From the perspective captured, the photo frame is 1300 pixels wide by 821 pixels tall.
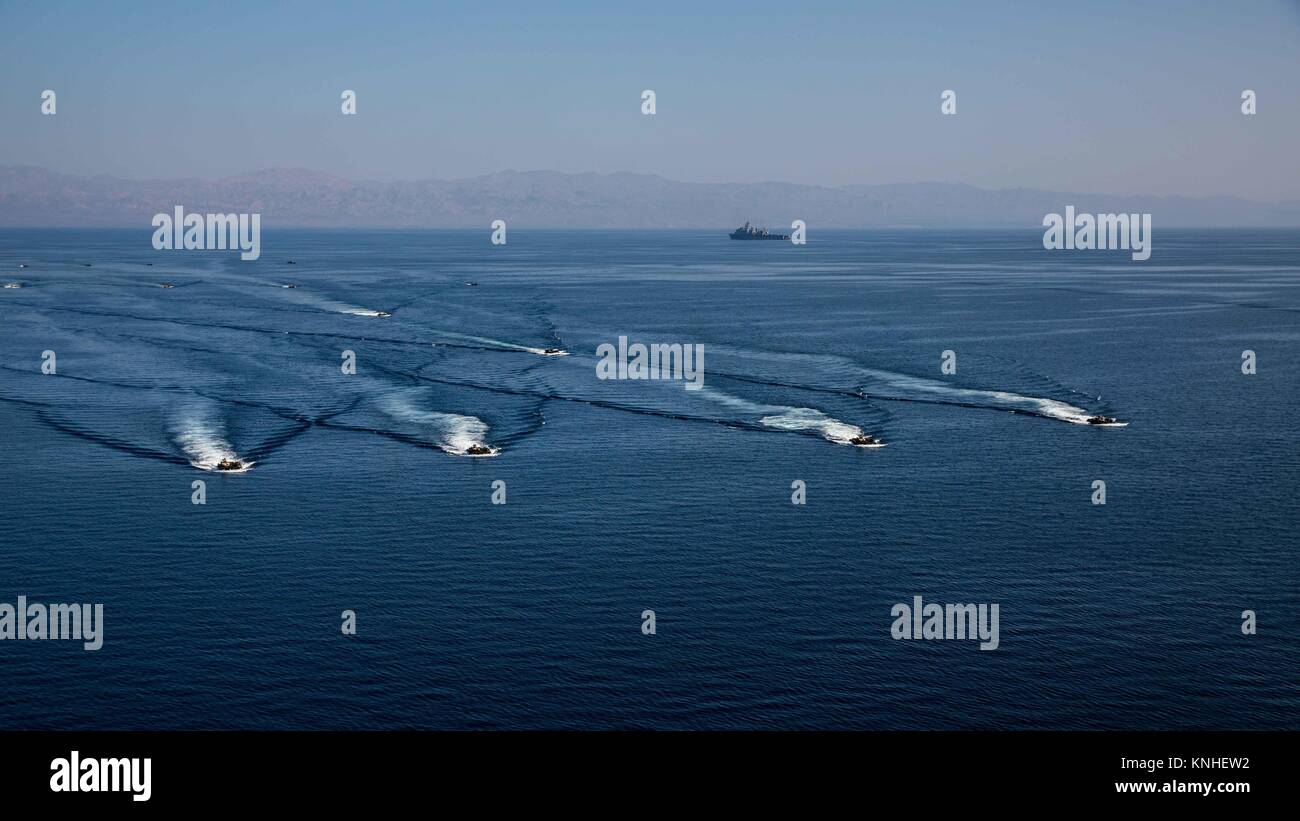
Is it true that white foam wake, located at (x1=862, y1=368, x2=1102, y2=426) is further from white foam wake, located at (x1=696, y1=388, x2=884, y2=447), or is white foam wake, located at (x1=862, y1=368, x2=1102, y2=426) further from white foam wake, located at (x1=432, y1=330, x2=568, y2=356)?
white foam wake, located at (x1=432, y1=330, x2=568, y2=356)

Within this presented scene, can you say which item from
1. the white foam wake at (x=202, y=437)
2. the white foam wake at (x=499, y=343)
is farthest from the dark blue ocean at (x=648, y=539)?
the white foam wake at (x=499, y=343)

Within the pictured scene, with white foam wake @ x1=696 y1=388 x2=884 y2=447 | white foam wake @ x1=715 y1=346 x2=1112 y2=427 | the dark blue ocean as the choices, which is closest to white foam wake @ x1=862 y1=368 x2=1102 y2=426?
white foam wake @ x1=715 y1=346 x2=1112 y2=427

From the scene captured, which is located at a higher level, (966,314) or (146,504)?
(966,314)

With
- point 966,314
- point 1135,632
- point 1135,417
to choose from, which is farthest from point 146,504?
point 966,314

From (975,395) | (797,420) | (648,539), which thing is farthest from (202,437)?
(975,395)

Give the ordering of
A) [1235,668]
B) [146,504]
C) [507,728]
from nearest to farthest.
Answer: [507,728] < [1235,668] < [146,504]

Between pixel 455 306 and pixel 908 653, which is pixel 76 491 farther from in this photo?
pixel 455 306

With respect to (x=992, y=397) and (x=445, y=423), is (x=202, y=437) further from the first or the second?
(x=992, y=397)
